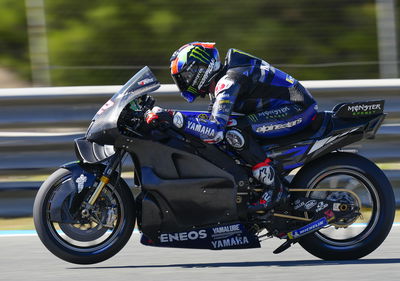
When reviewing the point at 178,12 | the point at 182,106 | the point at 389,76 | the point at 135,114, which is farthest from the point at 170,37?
the point at 135,114

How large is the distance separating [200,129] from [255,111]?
48 centimetres

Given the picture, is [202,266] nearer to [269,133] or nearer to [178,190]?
[178,190]

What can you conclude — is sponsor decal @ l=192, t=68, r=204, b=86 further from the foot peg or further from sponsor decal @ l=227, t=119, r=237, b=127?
the foot peg

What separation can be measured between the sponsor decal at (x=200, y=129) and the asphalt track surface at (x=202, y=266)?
2.87ft

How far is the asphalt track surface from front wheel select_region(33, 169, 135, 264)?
0.11 meters

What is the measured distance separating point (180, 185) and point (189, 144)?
28 centimetres

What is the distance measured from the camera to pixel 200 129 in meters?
5.82

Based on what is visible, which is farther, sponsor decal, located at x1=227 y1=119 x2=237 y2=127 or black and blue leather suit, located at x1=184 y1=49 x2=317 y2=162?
sponsor decal, located at x1=227 y1=119 x2=237 y2=127

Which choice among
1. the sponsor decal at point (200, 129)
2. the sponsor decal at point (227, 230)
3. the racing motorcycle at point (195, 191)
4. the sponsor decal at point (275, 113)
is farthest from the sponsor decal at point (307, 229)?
the sponsor decal at point (200, 129)

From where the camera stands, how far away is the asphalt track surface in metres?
5.57

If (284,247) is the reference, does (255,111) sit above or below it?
above

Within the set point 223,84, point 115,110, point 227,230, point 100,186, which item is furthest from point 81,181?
point 223,84

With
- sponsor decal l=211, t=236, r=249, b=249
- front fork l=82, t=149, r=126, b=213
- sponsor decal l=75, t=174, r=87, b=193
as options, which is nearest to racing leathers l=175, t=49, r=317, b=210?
sponsor decal l=211, t=236, r=249, b=249

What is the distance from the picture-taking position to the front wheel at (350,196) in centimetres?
600
